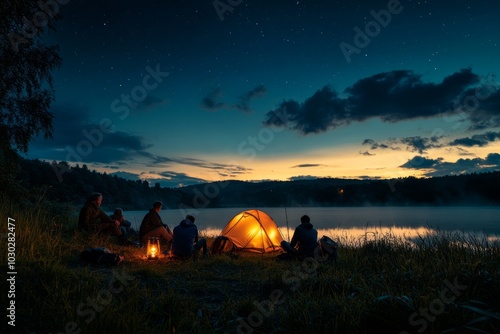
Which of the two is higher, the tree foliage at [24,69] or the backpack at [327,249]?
the tree foliage at [24,69]

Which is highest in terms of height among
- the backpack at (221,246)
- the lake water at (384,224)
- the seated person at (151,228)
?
the seated person at (151,228)

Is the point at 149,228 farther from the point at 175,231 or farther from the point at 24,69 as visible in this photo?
the point at 24,69

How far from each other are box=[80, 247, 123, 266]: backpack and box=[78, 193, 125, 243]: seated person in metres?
3.16

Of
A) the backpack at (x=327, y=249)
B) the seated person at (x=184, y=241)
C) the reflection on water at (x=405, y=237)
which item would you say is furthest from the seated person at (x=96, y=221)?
the reflection on water at (x=405, y=237)

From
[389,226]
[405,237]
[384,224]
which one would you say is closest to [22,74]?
[405,237]

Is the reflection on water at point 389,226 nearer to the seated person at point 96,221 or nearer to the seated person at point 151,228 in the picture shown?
the seated person at point 151,228

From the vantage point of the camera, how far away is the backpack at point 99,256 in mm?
8484

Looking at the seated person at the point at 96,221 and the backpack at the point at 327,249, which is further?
the seated person at the point at 96,221

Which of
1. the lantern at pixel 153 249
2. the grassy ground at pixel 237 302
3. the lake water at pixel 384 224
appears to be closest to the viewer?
the grassy ground at pixel 237 302

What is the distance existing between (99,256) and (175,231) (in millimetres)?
2578

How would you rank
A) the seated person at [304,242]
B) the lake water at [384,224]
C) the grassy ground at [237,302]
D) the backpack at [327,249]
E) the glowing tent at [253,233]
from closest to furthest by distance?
the grassy ground at [237,302] < the backpack at [327,249] < the seated person at [304,242] < the glowing tent at [253,233] < the lake water at [384,224]

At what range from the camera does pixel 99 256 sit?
28.0 feet

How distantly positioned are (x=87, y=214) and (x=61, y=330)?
28.6 ft

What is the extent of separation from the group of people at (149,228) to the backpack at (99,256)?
215 cm
